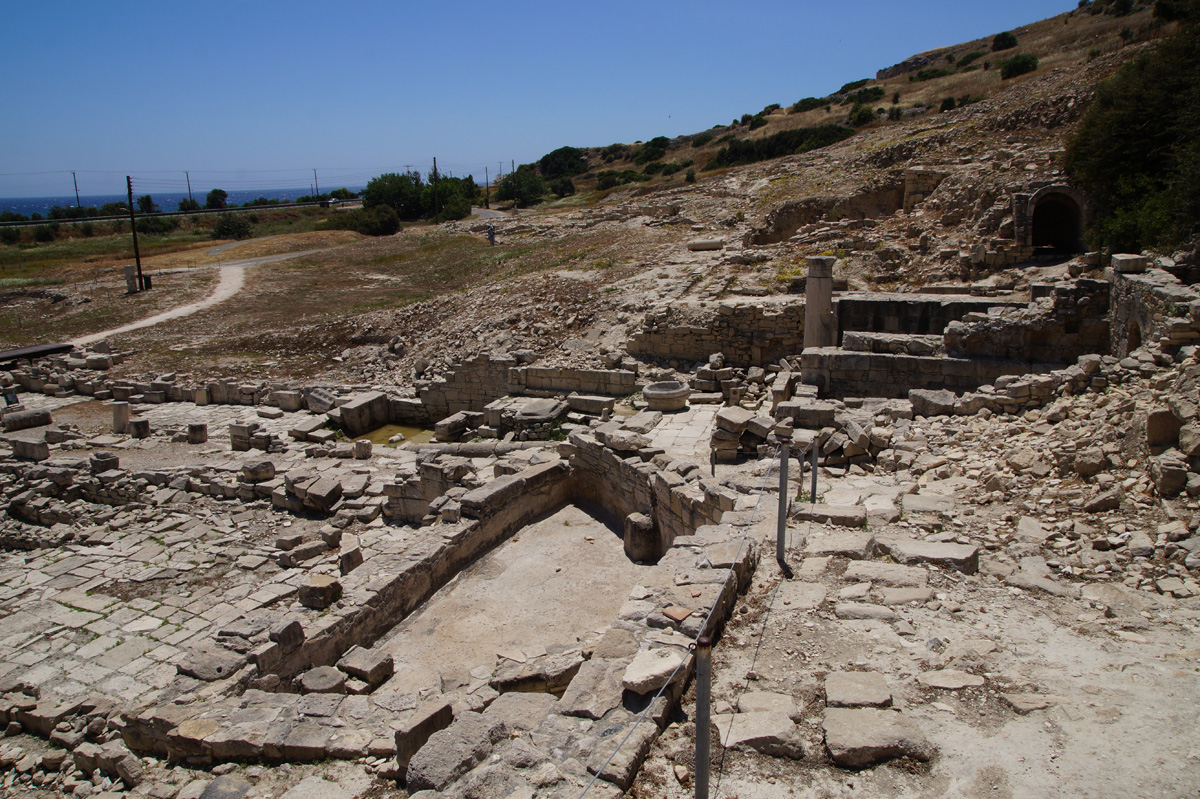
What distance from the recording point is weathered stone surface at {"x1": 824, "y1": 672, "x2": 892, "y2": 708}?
157 inches

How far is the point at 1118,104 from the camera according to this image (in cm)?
1573

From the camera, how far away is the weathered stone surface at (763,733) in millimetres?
3750

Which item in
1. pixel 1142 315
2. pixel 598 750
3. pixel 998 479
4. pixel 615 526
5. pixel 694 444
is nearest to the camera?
pixel 598 750

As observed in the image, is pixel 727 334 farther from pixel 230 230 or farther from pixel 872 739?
pixel 230 230

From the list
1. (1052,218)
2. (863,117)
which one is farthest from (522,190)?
(1052,218)

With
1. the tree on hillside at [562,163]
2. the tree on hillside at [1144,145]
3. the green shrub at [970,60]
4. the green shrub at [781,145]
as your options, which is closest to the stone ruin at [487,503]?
the tree on hillside at [1144,145]

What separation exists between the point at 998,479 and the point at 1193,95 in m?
11.4

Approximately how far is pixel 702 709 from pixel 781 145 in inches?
1803

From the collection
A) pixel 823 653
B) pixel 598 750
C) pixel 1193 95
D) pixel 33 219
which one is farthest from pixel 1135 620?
pixel 33 219

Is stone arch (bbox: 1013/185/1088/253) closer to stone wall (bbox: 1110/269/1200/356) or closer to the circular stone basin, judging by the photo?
stone wall (bbox: 1110/269/1200/356)

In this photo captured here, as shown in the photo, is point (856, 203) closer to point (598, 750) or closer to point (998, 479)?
point (998, 479)

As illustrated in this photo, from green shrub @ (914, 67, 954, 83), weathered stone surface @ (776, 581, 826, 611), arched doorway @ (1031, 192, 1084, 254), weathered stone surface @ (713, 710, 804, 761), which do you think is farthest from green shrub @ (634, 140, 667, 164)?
weathered stone surface @ (713, 710, 804, 761)

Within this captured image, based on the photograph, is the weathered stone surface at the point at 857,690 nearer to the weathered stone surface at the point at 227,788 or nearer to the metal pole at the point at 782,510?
the metal pole at the point at 782,510

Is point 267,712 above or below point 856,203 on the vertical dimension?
below
